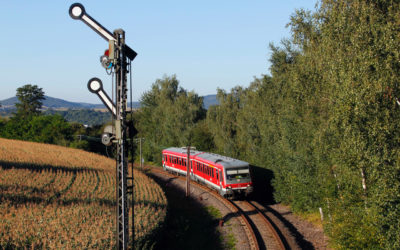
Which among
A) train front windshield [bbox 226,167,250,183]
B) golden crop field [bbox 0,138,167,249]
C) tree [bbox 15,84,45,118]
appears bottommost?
golden crop field [bbox 0,138,167,249]

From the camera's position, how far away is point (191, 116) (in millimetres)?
58312

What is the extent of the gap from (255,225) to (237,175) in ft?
19.4

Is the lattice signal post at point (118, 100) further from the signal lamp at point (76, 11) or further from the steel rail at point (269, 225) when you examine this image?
the steel rail at point (269, 225)

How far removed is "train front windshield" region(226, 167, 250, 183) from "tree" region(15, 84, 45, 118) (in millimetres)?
101210

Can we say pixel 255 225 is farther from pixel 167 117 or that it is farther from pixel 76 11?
pixel 167 117

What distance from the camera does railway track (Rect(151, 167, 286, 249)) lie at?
17.9 metres

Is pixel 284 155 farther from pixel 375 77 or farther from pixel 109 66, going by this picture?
pixel 109 66

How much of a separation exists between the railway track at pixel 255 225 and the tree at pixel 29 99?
4010 inches

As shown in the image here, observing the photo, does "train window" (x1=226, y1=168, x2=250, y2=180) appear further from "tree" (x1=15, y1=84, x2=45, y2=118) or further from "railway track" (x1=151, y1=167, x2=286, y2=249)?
"tree" (x1=15, y1=84, x2=45, y2=118)

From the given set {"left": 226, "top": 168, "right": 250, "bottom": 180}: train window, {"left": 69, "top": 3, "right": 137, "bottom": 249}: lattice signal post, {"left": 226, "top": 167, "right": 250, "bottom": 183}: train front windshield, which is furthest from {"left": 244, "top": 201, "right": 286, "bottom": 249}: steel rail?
{"left": 69, "top": 3, "right": 137, "bottom": 249}: lattice signal post

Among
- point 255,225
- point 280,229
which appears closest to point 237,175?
point 255,225

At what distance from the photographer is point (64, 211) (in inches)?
685

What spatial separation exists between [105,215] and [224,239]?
21.3ft

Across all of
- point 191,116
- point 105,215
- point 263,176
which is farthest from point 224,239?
point 191,116
